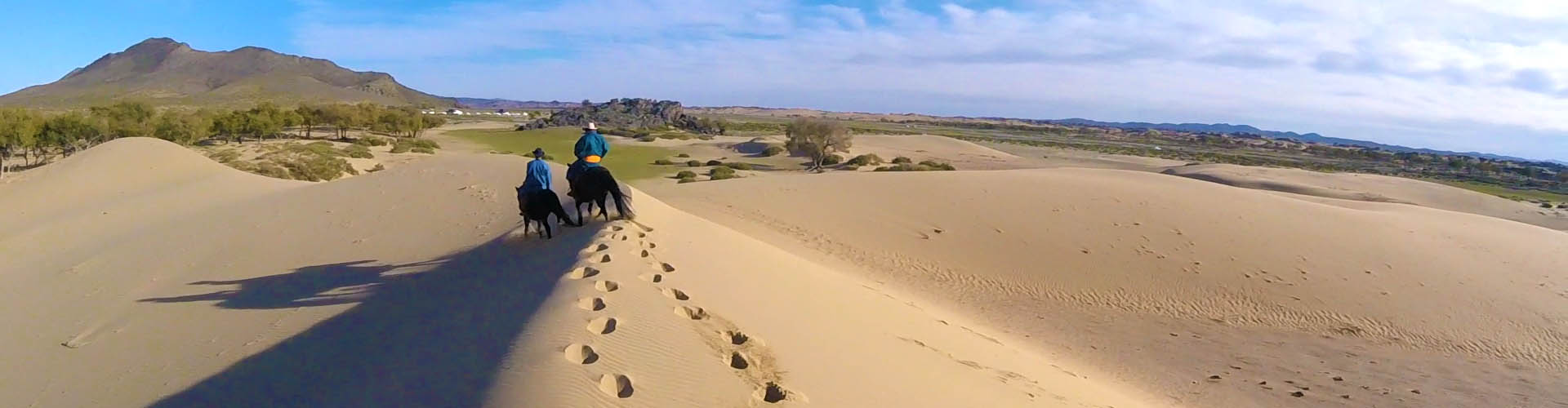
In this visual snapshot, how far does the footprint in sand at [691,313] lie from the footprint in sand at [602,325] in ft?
1.95

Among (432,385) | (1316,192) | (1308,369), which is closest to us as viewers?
(432,385)

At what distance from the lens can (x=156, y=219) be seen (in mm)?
13203

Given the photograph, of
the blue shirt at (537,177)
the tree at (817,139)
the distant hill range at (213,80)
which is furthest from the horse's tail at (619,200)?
the distant hill range at (213,80)

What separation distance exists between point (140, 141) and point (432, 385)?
19541 millimetres

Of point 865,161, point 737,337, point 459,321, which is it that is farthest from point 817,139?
point 737,337

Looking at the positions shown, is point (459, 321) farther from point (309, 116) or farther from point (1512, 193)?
point (1512, 193)

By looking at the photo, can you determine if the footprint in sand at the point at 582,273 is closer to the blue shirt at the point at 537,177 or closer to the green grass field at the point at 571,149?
the blue shirt at the point at 537,177

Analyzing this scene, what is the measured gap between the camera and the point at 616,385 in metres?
4.11

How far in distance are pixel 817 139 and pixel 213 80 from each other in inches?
5639

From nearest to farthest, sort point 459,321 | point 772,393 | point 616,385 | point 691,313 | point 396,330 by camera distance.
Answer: point 616,385 → point 772,393 → point 691,313 → point 459,321 → point 396,330

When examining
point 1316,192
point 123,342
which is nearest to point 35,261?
Answer: point 123,342

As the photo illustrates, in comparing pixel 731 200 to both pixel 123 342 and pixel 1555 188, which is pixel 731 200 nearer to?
pixel 123 342

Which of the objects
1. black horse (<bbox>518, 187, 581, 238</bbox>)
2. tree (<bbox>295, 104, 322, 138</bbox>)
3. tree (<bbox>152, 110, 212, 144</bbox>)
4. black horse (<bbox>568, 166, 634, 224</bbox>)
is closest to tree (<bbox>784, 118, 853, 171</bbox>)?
tree (<bbox>295, 104, 322, 138</bbox>)

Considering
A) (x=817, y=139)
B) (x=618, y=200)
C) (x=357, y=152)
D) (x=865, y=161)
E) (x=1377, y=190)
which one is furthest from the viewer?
(x=817, y=139)
